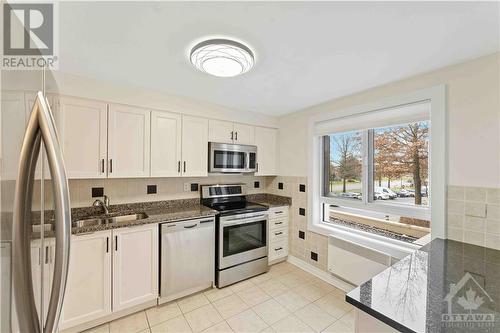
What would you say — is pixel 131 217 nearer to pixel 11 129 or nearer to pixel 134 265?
pixel 134 265

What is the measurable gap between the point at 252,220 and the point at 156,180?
1299 millimetres

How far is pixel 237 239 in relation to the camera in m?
2.57

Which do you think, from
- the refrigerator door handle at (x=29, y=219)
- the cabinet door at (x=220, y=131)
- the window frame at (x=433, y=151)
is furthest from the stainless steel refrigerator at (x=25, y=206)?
the window frame at (x=433, y=151)

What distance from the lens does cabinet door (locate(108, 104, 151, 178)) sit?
6.72 feet

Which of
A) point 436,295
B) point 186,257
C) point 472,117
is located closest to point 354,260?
point 436,295

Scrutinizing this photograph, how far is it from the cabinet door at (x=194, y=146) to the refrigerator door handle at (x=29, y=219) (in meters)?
1.82

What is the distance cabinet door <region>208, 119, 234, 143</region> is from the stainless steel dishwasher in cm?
102

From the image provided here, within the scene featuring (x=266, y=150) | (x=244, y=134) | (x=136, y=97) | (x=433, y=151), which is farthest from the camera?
(x=266, y=150)

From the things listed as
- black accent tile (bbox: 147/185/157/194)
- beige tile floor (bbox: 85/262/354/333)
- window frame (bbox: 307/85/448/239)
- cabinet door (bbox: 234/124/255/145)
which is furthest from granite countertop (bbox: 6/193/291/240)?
window frame (bbox: 307/85/448/239)

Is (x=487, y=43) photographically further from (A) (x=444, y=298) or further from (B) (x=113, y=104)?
(B) (x=113, y=104)

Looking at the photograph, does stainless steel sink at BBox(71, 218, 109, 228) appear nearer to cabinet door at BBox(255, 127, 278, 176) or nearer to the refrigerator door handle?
the refrigerator door handle

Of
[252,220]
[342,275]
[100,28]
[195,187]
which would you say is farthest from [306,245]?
[100,28]

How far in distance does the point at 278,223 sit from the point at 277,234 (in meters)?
0.16

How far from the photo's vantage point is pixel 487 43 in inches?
54.5
